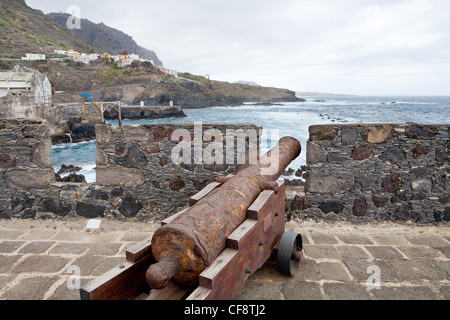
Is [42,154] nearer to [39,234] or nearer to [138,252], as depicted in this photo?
[39,234]

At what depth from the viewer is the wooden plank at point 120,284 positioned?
5.55ft

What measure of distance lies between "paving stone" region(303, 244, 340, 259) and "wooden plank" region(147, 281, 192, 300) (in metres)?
1.68

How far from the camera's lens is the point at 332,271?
9.30 feet

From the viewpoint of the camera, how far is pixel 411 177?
3.94 meters

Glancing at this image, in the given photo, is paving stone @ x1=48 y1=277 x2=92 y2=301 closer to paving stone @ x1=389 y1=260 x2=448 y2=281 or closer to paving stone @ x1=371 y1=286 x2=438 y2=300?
paving stone @ x1=371 y1=286 x2=438 y2=300

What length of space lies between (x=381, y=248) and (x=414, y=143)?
149 centimetres

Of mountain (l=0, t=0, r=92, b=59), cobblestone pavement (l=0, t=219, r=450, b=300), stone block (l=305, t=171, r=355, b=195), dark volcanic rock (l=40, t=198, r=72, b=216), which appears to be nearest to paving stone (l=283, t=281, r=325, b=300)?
cobblestone pavement (l=0, t=219, r=450, b=300)

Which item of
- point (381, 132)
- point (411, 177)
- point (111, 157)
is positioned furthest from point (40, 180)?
point (411, 177)

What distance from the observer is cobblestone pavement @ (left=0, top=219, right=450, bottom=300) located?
99.3 inches

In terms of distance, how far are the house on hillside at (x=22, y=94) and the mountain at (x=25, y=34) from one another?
51006 mm

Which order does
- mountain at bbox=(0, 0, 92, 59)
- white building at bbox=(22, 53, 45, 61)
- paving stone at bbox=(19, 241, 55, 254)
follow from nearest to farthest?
paving stone at bbox=(19, 241, 55, 254) → white building at bbox=(22, 53, 45, 61) → mountain at bbox=(0, 0, 92, 59)

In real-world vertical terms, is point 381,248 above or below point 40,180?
below
